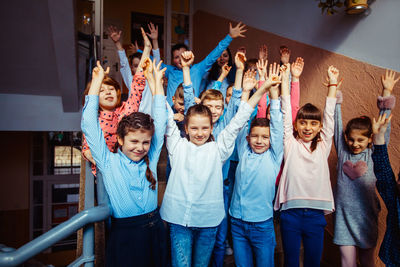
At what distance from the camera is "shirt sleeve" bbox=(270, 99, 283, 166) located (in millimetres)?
1541

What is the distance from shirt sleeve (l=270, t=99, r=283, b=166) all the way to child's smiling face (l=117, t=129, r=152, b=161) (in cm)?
71

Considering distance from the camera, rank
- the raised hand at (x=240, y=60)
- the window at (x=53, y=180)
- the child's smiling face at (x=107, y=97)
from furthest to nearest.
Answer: the window at (x=53, y=180), the raised hand at (x=240, y=60), the child's smiling face at (x=107, y=97)

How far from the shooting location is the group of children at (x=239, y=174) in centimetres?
133

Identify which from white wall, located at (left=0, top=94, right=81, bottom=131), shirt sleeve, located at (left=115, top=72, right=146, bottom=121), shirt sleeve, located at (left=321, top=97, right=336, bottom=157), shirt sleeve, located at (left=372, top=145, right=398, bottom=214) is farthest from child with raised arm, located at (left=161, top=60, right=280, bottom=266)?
white wall, located at (left=0, top=94, right=81, bottom=131)

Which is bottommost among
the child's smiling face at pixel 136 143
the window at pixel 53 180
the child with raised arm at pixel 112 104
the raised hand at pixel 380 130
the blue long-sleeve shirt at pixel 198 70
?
the window at pixel 53 180

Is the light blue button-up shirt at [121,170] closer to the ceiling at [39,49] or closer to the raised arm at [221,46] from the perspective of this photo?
the raised arm at [221,46]

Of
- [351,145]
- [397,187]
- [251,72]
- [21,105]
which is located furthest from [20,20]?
[397,187]

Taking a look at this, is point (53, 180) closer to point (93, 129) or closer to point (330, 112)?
point (93, 129)

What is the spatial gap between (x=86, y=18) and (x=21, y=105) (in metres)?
1.27

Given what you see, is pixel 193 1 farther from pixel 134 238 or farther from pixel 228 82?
pixel 134 238

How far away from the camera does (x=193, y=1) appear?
189 inches

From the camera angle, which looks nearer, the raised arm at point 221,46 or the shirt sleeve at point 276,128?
the shirt sleeve at point 276,128

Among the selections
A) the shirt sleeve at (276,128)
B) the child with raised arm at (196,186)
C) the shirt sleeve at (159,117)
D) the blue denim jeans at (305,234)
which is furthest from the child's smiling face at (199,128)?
the blue denim jeans at (305,234)

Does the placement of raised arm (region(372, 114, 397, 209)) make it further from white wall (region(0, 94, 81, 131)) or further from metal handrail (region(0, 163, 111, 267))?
white wall (region(0, 94, 81, 131))
